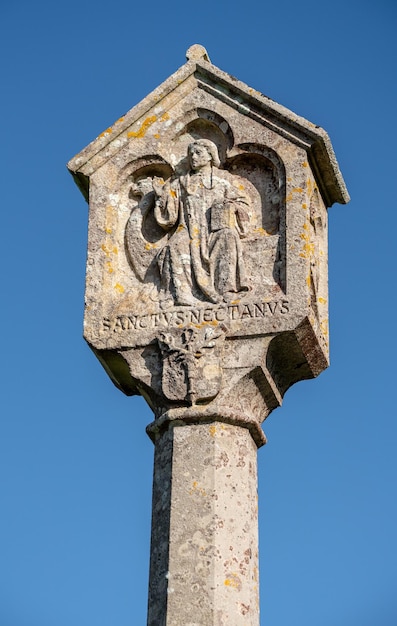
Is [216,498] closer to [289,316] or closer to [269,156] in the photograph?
[289,316]

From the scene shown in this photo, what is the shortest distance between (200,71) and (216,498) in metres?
3.62

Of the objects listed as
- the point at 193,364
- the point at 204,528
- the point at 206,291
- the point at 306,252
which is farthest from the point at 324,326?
the point at 204,528

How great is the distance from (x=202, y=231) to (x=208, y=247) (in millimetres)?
173

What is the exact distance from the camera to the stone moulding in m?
10.8

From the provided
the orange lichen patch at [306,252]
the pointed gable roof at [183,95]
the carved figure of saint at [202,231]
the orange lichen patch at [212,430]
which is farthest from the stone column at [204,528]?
the pointed gable roof at [183,95]

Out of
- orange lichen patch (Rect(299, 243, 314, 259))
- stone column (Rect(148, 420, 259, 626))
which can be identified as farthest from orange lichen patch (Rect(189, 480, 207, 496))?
orange lichen patch (Rect(299, 243, 314, 259))

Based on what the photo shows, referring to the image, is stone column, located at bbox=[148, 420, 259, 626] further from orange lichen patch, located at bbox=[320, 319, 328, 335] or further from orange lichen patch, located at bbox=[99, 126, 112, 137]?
orange lichen patch, located at bbox=[99, 126, 112, 137]

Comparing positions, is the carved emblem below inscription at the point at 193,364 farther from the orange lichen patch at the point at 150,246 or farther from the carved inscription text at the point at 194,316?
the orange lichen patch at the point at 150,246

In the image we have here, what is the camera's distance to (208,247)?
11281mm

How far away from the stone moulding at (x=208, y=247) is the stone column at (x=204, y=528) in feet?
0.63

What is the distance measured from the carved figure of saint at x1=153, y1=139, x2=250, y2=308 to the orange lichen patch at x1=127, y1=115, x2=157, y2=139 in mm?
413

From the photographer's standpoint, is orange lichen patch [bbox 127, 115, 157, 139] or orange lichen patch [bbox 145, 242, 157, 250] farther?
orange lichen patch [bbox 127, 115, 157, 139]

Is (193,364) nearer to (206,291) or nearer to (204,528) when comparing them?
(206,291)

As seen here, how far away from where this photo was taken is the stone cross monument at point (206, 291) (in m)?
10.3
